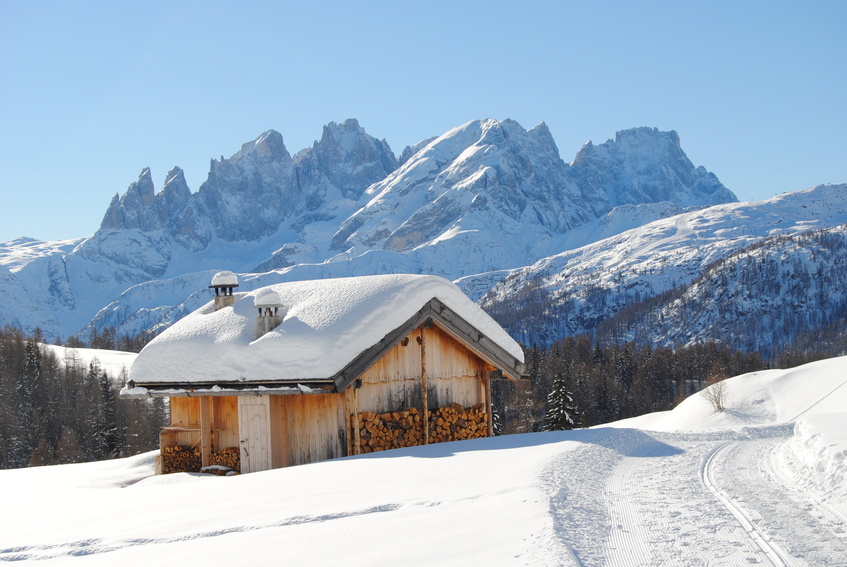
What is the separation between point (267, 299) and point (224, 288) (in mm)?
3573

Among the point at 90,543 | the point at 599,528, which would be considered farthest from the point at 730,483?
the point at 90,543

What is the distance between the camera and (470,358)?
19.5 meters

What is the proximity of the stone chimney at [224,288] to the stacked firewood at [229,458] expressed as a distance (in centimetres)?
443

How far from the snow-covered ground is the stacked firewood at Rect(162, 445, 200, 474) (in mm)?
5410

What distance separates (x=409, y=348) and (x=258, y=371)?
361 cm

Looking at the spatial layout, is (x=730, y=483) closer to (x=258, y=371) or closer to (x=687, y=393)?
(x=258, y=371)

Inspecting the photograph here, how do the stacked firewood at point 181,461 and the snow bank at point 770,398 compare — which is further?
the snow bank at point 770,398

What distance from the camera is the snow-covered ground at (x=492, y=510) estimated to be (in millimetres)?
7109

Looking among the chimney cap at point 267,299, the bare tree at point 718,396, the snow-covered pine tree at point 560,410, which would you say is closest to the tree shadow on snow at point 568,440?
the chimney cap at point 267,299

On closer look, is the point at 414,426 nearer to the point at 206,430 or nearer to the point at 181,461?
the point at 206,430

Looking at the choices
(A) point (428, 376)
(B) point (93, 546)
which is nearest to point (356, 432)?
(A) point (428, 376)

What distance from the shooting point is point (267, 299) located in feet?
58.8

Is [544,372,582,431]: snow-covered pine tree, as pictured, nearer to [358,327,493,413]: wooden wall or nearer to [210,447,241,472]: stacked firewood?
[358,327,493,413]: wooden wall

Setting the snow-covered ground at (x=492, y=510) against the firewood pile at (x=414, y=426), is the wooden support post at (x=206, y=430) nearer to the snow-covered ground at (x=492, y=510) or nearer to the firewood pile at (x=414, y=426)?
the firewood pile at (x=414, y=426)
